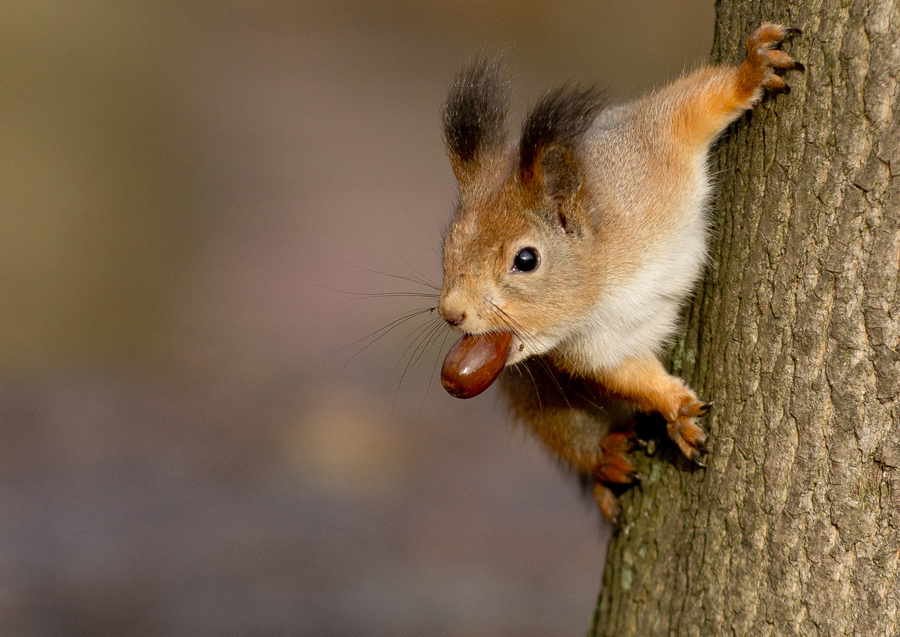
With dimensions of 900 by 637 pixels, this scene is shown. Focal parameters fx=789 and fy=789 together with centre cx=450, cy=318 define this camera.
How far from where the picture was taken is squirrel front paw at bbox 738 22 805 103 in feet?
5.85

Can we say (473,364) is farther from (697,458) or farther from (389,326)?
(389,326)

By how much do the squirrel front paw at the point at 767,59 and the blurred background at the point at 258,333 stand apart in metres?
0.59

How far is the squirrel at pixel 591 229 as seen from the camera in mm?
2098

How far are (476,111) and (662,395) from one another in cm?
96

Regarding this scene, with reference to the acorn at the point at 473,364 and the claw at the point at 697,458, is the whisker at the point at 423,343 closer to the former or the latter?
the acorn at the point at 473,364

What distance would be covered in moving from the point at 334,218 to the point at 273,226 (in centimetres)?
70

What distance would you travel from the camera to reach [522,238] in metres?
2.19

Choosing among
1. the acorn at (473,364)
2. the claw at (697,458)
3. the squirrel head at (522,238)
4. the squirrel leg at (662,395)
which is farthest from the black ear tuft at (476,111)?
the claw at (697,458)

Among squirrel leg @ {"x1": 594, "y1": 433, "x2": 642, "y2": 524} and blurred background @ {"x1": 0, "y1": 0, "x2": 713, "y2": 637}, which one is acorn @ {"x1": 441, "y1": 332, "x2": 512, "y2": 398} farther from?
squirrel leg @ {"x1": 594, "y1": 433, "x2": 642, "y2": 524}

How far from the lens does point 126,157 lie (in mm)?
7789

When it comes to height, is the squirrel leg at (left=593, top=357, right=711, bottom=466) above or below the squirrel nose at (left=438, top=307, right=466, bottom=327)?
above

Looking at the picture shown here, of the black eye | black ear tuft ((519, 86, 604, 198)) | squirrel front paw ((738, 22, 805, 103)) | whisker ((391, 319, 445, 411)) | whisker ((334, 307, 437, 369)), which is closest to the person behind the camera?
squirrel front paw ((738, 22, 805, 103))

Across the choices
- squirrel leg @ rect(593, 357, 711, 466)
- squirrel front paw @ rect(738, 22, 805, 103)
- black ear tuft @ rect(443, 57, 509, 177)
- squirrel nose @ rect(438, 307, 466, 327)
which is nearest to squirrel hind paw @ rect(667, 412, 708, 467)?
squirrel leg @ rect(593, 357, 711, 466)

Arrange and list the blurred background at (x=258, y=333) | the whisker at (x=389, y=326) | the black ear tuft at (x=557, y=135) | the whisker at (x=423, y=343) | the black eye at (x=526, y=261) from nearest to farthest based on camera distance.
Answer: the black ear tuft at (x=557, y=135) → the black eye at (x=526, y=261) → the whisker at (x=389, y=326) → the whisker at (x=423, y=343) → the blurred background at (x=258, y=333)
